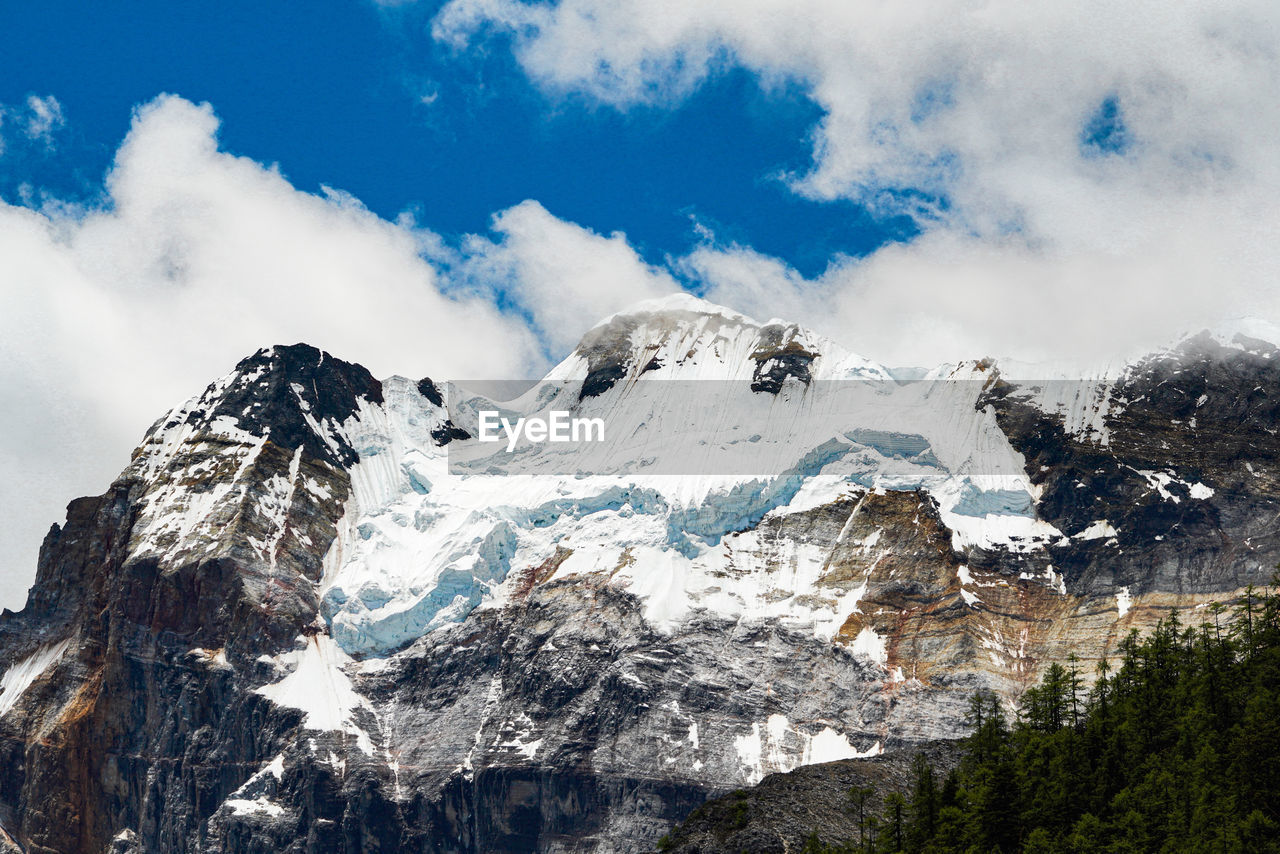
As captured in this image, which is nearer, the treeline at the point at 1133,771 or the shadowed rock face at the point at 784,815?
the treeline at the point at 1133,771

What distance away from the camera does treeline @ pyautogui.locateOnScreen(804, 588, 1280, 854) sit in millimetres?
139875

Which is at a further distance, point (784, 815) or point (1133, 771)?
point (784, 815)

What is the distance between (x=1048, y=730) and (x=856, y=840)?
2342 cm

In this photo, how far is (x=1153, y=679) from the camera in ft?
568

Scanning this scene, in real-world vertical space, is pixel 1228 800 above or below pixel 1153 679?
below

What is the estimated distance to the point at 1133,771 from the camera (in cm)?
15575

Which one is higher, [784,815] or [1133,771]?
[1133,771]

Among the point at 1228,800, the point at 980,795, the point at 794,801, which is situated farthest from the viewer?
the point at 794,801

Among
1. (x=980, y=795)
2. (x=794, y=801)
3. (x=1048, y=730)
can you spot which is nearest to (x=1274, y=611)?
(x=1048, y=730)

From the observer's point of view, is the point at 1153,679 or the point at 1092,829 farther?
the point at 1153,679

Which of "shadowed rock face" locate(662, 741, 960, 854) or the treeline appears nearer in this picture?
the treeline

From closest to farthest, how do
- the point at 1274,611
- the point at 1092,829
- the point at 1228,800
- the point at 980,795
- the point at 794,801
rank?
the point at 1228,800 → the point at 1092,829 → the point at 980,795 → the point at 1274,611 → the point at 794,801

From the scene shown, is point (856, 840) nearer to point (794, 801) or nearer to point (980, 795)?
point (794, 801)

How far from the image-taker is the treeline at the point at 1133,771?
459 feet
